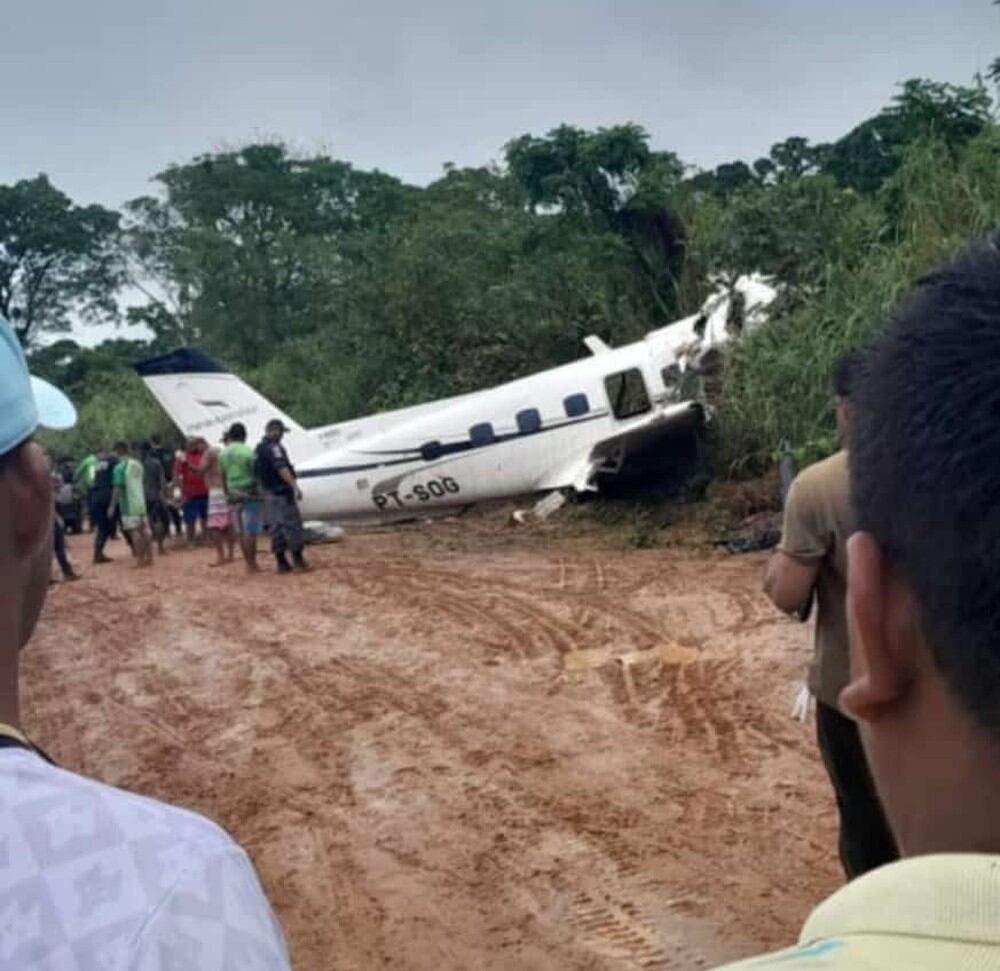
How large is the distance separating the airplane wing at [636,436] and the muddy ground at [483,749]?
3067mm

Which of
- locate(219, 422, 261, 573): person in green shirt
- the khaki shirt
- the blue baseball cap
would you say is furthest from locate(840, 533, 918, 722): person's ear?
locate(219, 422, 261, 573): person in green shirt

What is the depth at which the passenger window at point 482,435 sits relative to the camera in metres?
17.0

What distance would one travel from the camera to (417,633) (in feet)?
33.0

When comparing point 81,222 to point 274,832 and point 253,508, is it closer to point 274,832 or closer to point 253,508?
point 253,508

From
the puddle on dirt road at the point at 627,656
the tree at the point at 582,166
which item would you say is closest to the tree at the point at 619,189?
the tree at the point at 582,166

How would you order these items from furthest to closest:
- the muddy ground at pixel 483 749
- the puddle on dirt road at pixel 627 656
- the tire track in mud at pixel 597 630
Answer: the puddle on dirt road at pixel 627 656 → the tire track in mud at pixel 597 630 → the muddy ground at pixel 483 749

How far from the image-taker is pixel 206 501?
17.1m

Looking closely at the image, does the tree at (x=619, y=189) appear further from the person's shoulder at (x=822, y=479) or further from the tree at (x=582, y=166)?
the person's shoulder at (x=822, y=479)

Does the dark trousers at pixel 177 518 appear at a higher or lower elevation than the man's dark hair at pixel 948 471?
higher

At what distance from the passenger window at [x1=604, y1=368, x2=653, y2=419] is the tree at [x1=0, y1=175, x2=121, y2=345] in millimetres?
35572

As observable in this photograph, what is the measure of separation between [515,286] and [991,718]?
21.3m

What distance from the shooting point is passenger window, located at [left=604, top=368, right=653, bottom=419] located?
16625 mm

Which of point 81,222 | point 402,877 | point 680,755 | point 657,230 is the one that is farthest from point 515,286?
point 81,222

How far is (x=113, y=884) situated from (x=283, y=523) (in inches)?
503
